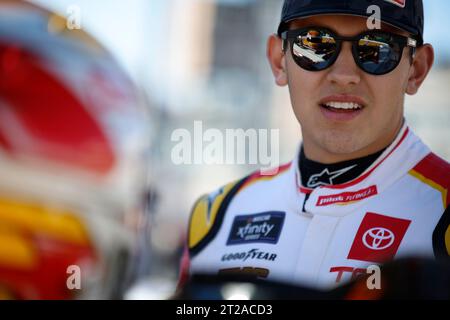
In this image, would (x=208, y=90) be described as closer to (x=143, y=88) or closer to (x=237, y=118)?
(x=237, y=118)

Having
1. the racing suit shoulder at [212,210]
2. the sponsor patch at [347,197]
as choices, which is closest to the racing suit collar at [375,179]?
the sponsor patch at [347,197]

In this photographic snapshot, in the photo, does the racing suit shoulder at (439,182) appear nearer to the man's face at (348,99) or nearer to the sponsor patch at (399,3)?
the man's face at (348,99)

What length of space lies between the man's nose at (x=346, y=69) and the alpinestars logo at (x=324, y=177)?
0.22m

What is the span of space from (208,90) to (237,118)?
4.35 ft

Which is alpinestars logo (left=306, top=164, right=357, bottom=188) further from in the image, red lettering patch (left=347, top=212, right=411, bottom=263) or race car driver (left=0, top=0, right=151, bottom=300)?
race car driver (left=0, top=0, right=151, bottom=300)

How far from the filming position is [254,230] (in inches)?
69.7

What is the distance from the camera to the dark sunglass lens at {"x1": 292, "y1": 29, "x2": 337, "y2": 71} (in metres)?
1.55

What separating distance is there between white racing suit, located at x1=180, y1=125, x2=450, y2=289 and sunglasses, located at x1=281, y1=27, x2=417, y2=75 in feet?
0.67

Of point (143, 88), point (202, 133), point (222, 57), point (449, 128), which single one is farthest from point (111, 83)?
point (222, 57)

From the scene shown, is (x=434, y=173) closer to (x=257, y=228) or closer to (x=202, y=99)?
(x=257, y=228)

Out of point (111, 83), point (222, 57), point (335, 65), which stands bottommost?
point (335, 65)

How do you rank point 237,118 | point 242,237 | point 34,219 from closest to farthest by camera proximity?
point 242,237, point 34,219, point 237,118
